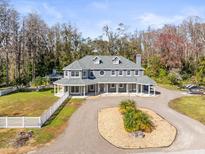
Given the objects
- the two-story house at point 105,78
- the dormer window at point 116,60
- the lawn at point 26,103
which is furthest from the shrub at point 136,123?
the dormer window at point 116,60

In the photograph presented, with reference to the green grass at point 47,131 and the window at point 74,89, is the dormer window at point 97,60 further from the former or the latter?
the green grass at point 47,131

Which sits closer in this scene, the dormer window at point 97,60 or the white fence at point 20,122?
Answer: the white fence at point 20,122

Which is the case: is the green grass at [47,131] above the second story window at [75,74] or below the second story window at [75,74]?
below

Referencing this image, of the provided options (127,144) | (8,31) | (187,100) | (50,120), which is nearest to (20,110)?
(50,120)

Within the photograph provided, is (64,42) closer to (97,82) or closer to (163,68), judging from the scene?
(163,68)

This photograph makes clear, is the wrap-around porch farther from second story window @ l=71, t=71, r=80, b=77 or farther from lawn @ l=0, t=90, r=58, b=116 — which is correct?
lawn @ l=0, t=90, r=58, b=116
